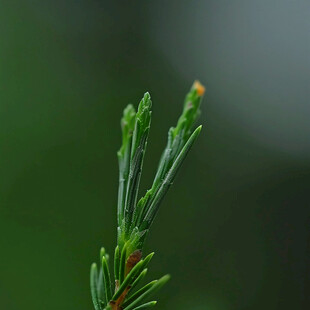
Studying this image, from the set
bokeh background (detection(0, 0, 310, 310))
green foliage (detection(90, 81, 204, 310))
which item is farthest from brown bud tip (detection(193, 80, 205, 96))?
bokeh background (detection(0, 0, 310, 310))

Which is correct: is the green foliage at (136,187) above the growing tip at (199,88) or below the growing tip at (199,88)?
below

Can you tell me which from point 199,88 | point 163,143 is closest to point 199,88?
point 199,88

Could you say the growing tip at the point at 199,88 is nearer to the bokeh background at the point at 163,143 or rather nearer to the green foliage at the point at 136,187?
the green foliage at the point at 136,187

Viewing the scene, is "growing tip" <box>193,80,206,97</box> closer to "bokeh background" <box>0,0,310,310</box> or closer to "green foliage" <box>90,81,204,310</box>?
"green foliage" <box>90,81,204,310</box>

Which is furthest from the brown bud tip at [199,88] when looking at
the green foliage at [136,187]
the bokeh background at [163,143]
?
the bokeh background at [163,143]

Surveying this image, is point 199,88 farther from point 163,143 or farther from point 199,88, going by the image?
point 163,143

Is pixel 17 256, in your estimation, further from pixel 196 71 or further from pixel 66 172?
pixel 196 71

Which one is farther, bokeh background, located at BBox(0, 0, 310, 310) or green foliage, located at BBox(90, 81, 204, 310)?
bokeh background, located at BBox(0, 0, 310, 310)

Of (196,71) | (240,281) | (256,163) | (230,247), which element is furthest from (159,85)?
(240,281)
